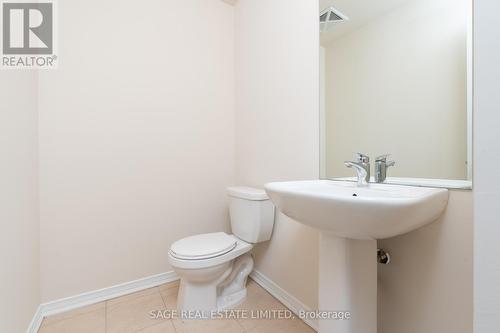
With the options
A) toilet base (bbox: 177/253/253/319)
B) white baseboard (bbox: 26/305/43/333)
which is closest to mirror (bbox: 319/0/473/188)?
toilet base (bbox: 177/253/253/319)

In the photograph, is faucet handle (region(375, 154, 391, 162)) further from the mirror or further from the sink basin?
the sink basin

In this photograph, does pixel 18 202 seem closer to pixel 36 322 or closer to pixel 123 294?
pixel 36 322

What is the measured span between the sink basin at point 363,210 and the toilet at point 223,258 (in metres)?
0.66

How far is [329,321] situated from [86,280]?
1.43 metres

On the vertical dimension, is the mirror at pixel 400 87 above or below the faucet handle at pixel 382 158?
above

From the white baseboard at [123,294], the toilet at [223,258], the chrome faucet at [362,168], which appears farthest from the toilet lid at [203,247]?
the chrome faucet at [362,168]

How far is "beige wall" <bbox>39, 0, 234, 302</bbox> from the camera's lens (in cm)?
132

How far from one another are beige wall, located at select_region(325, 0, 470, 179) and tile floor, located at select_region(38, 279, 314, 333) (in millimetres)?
884

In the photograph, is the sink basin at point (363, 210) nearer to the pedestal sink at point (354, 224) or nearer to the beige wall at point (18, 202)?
the pedestal sink at point (354, 224)

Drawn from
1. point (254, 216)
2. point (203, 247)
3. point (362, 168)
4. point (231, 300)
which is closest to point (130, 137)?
point (203, 247)

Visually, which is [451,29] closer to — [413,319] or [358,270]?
[358,270]

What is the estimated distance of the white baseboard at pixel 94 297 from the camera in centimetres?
125

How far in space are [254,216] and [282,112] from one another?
0.68 m

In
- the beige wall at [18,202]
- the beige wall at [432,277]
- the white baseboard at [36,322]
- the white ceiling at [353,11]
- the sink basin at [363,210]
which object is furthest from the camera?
the white baseboard at [36,322]
